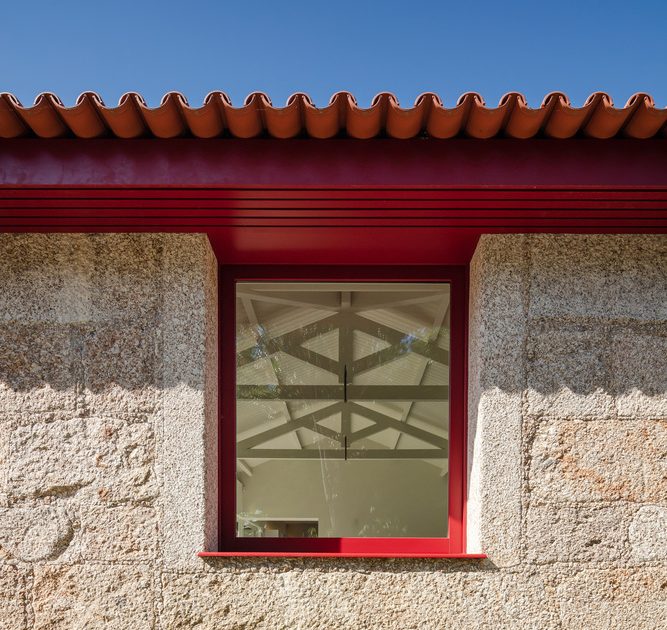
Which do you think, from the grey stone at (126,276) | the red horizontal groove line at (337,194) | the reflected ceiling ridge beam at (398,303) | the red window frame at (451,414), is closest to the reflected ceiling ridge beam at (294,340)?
the reflected ceiling ridge beam at (398,303)

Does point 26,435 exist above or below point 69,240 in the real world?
below

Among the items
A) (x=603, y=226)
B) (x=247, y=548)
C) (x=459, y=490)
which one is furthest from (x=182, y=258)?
(x=603, y=226)

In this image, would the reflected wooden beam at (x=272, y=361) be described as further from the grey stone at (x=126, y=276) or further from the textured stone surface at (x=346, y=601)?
the textured stone surface at (x=346, y=601)

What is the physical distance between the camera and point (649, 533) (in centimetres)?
241

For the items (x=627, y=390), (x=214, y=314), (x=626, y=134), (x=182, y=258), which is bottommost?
(x=627, y=390)

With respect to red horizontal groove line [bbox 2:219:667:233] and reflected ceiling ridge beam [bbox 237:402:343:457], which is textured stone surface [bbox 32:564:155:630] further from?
red horizontal groove line [bbox 2:219:667:233]

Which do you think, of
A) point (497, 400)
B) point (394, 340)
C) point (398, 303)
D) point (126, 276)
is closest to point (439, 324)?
point (398, 303)

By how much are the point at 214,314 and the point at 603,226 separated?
5.56 feet

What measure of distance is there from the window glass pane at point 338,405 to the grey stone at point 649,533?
0.78 metres

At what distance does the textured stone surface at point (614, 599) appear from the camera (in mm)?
2373

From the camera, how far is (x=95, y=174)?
7.12 ft

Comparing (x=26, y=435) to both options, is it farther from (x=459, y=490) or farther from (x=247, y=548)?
(x=459, y=490)

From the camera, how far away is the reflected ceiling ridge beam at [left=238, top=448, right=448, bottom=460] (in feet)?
10.1

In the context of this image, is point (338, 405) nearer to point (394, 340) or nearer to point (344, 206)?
point (394, 340)
